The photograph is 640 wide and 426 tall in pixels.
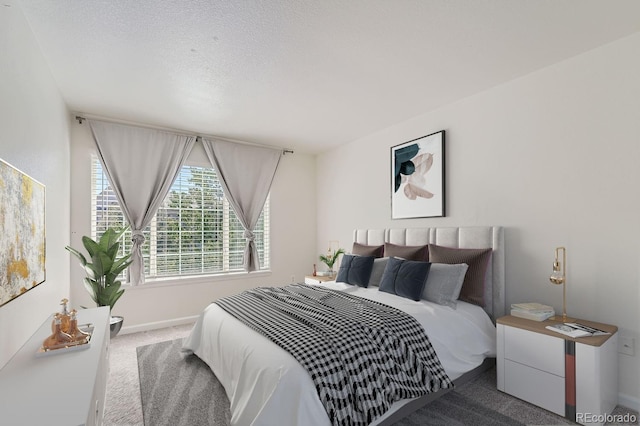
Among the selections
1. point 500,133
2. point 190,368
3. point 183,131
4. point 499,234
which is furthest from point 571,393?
point 183,131

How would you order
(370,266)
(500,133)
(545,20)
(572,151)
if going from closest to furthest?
(545,20)
(572,151)
(500,133)
(370,266)

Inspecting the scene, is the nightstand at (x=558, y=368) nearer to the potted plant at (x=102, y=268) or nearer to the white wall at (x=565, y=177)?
the white wall at (x=565, y=177)

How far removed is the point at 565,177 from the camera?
2572mm

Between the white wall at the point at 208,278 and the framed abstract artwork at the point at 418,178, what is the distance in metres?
1.87

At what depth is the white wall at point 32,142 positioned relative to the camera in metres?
1.69

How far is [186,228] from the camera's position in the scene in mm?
4441

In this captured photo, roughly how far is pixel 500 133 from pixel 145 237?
432cm

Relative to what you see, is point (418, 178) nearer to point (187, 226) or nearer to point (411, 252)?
point (411, 252)

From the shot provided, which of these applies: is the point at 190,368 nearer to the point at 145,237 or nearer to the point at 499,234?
the point at 145,237

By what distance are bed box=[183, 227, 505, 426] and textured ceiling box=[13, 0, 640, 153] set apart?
1509 millimetres

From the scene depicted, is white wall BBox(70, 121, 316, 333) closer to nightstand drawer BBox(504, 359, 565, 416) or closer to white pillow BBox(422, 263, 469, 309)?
white pillow BBox(422, 263, 469, 309)

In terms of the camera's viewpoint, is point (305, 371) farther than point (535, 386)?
No

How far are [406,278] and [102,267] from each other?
2.99 metres

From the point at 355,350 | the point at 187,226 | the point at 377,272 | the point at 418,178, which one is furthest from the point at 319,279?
the point at 355,350
